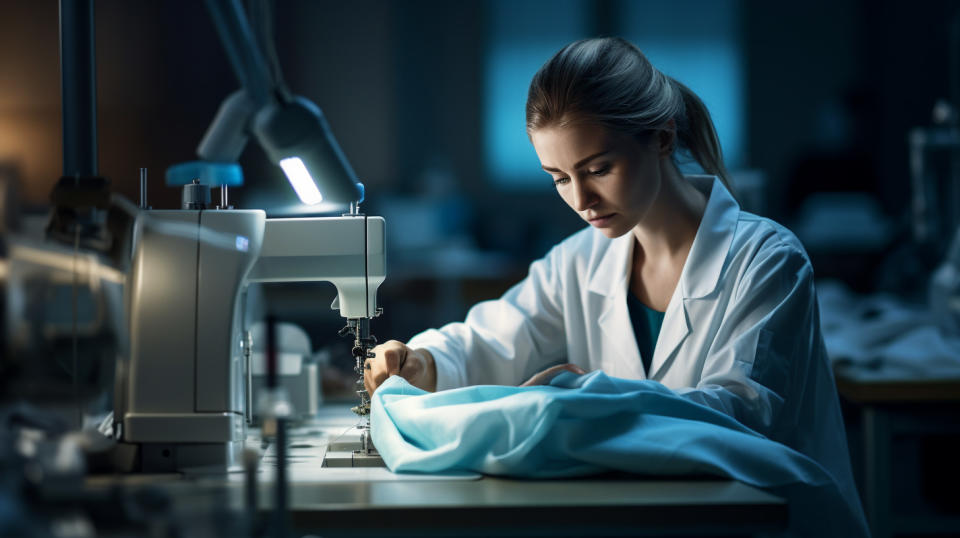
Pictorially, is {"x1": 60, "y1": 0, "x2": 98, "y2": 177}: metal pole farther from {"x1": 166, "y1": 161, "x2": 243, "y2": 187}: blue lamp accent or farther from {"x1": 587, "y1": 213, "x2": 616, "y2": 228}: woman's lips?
{"x1": 587, "y1": 213, "x2": 616, "y2": 228}: woman's lips

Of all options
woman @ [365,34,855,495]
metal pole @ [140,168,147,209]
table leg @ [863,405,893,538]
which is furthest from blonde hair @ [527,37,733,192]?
table leg @ [863,405,893,538]

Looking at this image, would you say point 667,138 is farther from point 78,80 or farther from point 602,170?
point 78,80

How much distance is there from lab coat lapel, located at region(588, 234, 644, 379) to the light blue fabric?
0.42 m

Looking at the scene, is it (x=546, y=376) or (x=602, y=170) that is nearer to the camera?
(x=546, y=376)

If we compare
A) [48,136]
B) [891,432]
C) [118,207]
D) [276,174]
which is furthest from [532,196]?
[118,207]

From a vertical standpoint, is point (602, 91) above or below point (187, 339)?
above

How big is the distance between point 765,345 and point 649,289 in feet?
1.18

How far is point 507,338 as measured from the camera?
1.56 m

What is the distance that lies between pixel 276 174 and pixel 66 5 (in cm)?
505

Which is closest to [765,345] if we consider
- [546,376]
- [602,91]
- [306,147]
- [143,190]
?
[546,376]

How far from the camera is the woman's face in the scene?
1.32 m

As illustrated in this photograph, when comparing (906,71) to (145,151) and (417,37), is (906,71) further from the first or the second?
(145,151)

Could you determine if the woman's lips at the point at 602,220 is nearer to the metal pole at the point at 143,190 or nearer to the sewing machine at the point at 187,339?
the sewing machine at the point at 187,339

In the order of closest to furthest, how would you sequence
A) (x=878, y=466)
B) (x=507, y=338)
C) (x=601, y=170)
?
1. (x=601, y=170)
2. (x=507, y=338)
3. (x=878, y=466)
